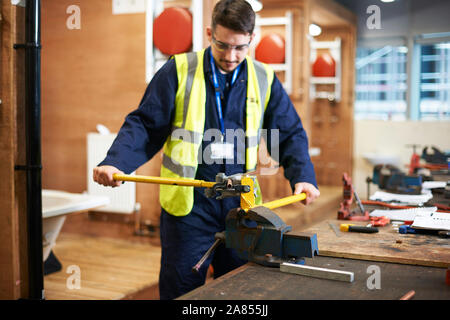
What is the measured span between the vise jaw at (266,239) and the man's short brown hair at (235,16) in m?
0.76

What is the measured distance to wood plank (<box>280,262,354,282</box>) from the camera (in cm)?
132

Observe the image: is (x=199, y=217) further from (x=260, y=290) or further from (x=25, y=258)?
(x=25, y=258)

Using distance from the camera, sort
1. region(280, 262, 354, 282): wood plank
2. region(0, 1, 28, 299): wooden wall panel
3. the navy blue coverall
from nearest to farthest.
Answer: region(280, 262, 354, 282): wood plank → the navy blue coverall → region(0, 1, 28, 299): wooden wall panel

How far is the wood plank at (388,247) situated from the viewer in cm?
154

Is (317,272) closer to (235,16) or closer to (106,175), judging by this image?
(106,175)

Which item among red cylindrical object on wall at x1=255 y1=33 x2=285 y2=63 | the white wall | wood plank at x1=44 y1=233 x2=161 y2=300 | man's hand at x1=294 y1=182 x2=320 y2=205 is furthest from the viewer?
the white wall

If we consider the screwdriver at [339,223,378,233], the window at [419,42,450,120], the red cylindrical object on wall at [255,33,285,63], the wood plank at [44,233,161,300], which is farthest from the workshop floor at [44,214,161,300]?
the window at [419,42,450,120]

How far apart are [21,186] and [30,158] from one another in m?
0.15

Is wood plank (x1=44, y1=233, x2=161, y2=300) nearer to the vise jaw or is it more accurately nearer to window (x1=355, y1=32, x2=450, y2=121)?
the vise jaw

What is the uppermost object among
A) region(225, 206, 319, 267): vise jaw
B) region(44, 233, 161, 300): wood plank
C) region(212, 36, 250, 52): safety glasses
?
region(212, 36, 250, 52): safety glasses

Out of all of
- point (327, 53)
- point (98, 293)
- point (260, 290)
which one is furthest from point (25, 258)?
point (327, 53)

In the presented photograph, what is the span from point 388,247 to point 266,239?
1.53 feet

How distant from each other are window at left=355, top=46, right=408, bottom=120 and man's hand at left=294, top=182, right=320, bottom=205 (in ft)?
19.8

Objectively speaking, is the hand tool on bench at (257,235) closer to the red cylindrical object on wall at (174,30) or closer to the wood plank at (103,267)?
the wood plank at (103,267)
